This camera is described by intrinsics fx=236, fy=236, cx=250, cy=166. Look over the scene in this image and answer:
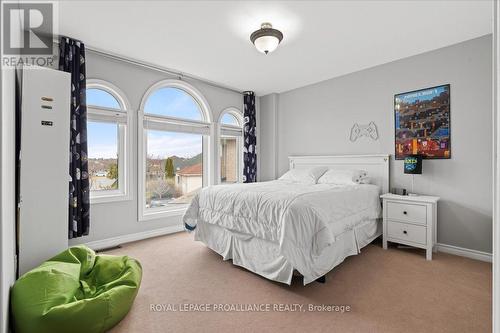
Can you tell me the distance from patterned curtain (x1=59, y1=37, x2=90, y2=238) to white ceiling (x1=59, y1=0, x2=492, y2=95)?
0.22m

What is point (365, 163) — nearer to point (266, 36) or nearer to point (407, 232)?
point (407, 232)

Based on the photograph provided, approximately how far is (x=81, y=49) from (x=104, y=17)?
2.50ft

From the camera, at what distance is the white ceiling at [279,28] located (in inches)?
89.0

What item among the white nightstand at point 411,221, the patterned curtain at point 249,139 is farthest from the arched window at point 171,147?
the white nightstand at point 411,221

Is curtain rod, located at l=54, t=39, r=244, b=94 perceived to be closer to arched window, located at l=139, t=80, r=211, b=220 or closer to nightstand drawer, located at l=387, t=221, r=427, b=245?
arched window, located at l=139, t=80, r=211, b=220

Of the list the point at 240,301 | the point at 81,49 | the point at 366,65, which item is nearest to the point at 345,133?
the point at 366,65

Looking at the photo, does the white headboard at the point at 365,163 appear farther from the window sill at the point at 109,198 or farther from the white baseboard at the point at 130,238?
the window sill at the point at 109,198

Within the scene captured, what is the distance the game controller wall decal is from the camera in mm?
3605

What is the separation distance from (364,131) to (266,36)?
220 centimetres

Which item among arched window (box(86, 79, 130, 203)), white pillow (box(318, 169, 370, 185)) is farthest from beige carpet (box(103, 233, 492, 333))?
arched window (box(86, 79, 130, 203))

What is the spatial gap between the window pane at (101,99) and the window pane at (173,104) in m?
0.43

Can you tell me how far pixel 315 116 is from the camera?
14.3 feet

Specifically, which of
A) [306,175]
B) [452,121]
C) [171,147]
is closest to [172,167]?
[171,147]

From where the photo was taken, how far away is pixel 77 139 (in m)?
2.83
